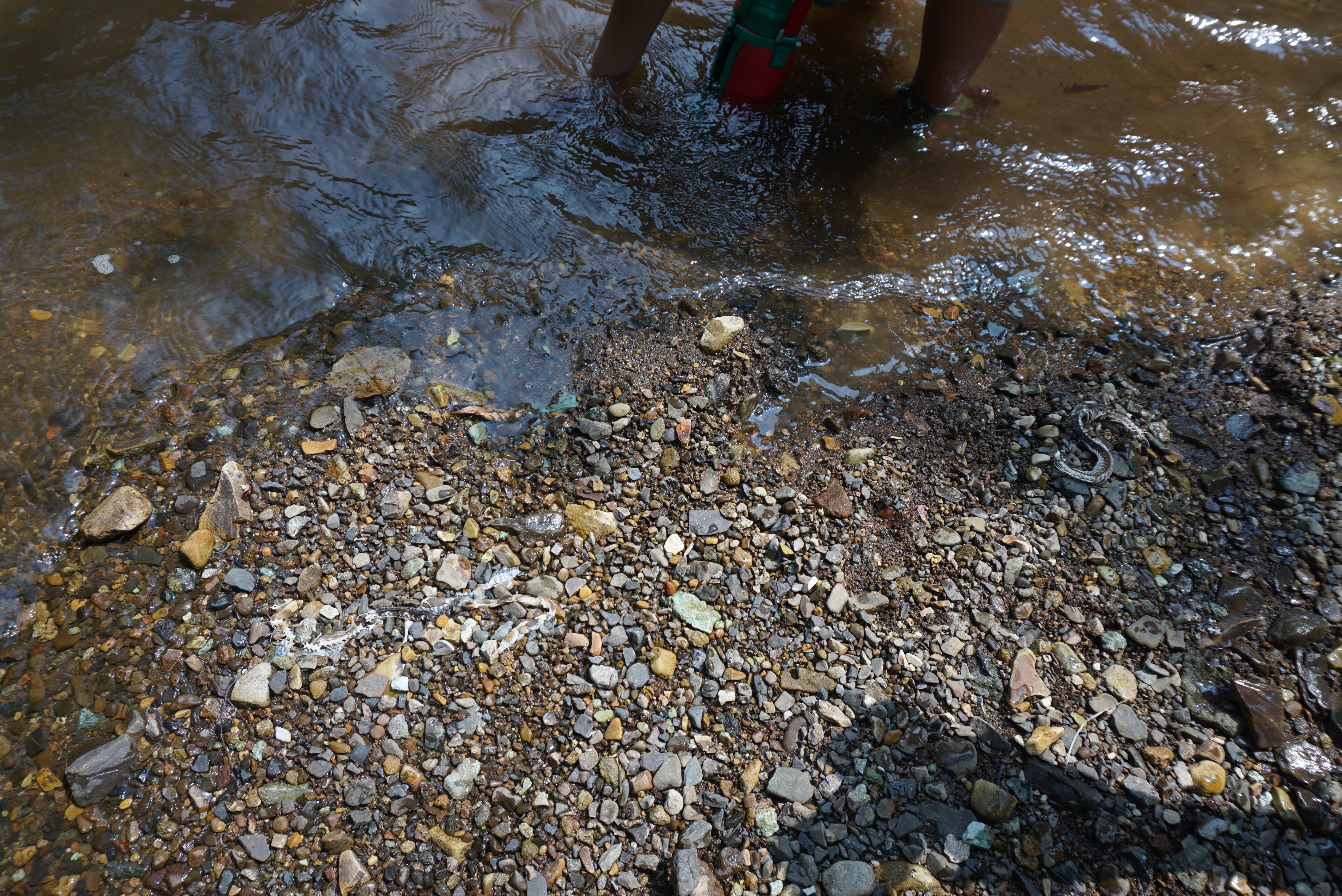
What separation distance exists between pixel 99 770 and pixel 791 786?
1.64 meters

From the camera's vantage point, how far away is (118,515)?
6.42 ft

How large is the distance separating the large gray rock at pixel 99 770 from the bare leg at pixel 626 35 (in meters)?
3.20

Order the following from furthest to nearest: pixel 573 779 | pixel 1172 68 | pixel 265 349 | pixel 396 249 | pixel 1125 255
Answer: pixel 1172 68, pixel 1125 255, pixel 396 249, pixel 265 349, pixel 573 779

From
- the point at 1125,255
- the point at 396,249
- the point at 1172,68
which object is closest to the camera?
the point at 396,249

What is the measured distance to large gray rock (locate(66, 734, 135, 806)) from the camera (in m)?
1.59

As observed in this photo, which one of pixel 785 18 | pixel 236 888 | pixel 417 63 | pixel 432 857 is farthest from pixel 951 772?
pixel 417 63

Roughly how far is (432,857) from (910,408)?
6.39 feet

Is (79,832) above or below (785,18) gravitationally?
below

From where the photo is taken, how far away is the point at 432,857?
1568 mm

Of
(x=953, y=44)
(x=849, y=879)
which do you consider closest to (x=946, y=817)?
(x=849, y=879)

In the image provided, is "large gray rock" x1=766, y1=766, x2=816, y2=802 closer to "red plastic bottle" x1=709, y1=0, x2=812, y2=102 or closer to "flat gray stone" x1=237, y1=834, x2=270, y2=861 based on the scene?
"flat gray stone" x1=237, y1=834, x2=270, y2=861

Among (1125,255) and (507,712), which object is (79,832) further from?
(1125,255)

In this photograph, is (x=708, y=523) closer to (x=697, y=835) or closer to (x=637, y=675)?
(x=637, y=675)

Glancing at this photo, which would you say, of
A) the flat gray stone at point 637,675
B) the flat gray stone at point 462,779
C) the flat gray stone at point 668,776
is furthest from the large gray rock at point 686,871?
the flat gray stone at point 462,779
